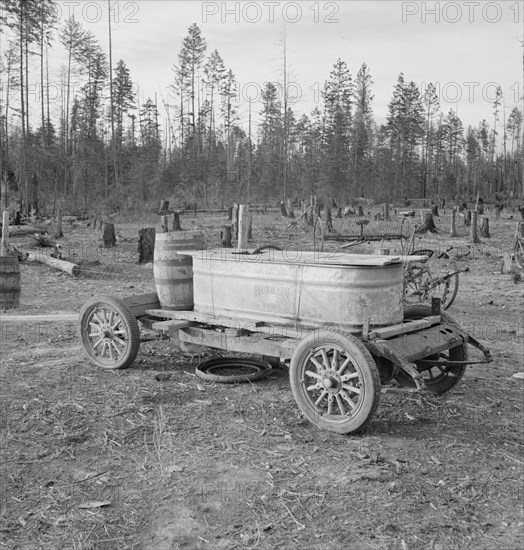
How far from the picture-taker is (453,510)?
346cm

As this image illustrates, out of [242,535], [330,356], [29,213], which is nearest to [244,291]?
[330,356]

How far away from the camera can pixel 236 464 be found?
13.3ft

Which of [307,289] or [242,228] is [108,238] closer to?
[242,228]

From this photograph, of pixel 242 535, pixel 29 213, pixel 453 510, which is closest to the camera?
pixel 242 535

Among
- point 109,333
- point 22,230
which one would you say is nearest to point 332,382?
point 109,333

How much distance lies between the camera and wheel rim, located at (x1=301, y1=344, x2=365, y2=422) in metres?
4.47

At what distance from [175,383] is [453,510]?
316 centimetres

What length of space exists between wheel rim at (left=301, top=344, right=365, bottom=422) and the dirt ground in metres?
0.22

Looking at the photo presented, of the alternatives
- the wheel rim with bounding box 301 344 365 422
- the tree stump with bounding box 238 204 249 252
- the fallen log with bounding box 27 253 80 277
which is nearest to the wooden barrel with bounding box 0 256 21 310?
the fallen log with bounding box 27 253 80 277

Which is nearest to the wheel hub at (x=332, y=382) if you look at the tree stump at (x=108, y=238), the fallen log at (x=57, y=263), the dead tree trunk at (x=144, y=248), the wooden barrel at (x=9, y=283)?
the wooden barrel at (x=9, y=283)

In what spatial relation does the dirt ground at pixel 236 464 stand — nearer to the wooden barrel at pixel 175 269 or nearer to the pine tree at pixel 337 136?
the wooden barrel at pixel 175 269

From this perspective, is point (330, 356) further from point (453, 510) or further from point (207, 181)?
point (207, 181)

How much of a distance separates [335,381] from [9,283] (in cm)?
659

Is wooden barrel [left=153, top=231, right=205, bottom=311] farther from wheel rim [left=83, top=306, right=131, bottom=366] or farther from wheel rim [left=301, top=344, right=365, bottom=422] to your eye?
wheel rim [left=301, top=344, right=365, bottom=422]
